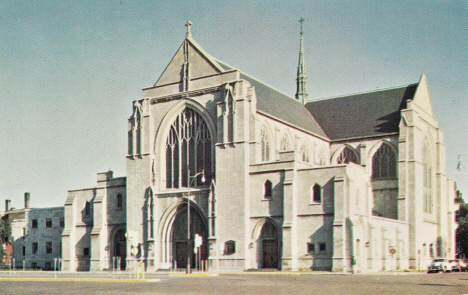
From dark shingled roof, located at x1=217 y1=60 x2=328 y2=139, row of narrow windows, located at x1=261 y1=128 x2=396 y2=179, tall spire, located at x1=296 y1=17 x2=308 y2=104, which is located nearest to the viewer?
dark shingled roof, located at x1=217 y1=60 x2=328 y2=139

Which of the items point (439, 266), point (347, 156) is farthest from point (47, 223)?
point (439, 266)

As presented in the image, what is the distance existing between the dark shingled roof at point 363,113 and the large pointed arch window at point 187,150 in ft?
68.0

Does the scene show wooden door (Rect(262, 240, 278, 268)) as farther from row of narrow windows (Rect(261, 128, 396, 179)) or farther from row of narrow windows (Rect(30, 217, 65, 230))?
row of narrow windows (Rect(30, 217, 65, 230))

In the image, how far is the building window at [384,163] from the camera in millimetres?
68500

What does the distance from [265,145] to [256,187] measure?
18.8ft

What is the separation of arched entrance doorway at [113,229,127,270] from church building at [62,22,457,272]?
0.17m

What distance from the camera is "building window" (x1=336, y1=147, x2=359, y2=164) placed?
237ft

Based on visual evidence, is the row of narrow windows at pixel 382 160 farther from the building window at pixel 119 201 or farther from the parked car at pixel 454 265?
the building window at pixel 119 201

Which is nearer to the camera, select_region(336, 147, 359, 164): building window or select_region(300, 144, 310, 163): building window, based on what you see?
select_region(300, 144, 310, 163): building window

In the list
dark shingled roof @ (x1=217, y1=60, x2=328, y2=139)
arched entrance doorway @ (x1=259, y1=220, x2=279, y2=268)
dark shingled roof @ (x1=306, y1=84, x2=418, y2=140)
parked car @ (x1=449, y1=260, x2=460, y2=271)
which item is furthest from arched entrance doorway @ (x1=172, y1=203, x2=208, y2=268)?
dark shingled roof @ (x1=306, y1=84, x2=418, y2=140)

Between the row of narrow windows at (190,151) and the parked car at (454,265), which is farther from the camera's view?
the row of narrow windows at (190,151)

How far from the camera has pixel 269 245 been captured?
55.5 meters

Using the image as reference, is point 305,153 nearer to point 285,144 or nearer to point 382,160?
point 285,144

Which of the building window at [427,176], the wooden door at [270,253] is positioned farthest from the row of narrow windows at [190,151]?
the building window at [427,176]
